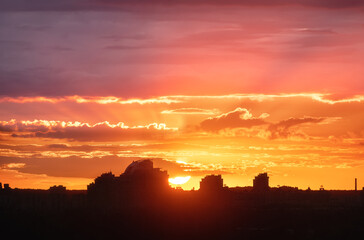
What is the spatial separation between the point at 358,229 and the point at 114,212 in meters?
53.8

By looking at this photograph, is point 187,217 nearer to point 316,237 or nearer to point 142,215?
point 142,215

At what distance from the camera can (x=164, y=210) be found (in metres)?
177

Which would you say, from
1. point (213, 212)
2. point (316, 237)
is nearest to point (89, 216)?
point (213, 212)

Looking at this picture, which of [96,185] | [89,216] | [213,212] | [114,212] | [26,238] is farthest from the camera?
[96,185]

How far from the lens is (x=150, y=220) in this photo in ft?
522

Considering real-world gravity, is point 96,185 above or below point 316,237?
above

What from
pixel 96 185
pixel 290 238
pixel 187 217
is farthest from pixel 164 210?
pixel 290 238

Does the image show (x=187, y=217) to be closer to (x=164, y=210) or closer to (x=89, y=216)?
(x=164, y=210)

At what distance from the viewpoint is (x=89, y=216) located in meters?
158

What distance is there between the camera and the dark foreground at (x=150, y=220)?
14175cm

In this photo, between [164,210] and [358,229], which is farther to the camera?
[164,210]

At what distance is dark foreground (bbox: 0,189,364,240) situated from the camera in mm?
141750

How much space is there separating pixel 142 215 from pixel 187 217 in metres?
10.0

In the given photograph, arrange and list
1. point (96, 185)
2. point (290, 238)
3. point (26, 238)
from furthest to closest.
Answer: point (96, 185)
point (290, 238)
point (26, 238)
